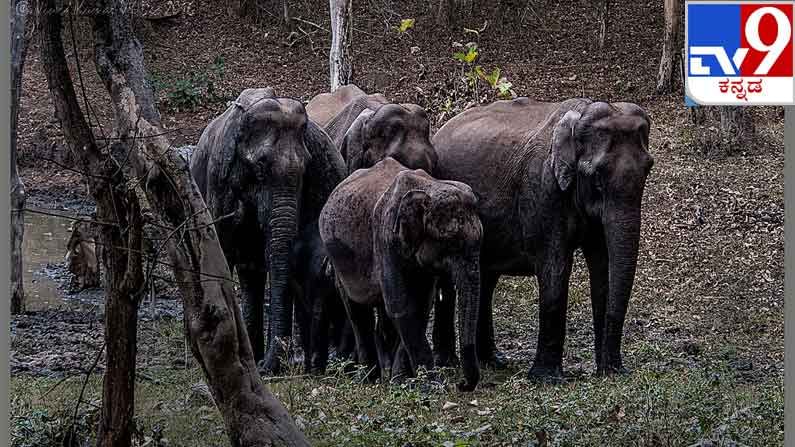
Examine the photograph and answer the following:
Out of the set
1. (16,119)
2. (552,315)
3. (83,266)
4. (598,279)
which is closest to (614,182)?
(598,279)

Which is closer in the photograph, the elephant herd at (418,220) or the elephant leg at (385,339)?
the elephant herd at (418,220)

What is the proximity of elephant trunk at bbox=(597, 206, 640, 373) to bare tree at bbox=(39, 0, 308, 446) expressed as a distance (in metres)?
4.39

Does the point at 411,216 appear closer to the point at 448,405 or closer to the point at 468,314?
the point at 468,314

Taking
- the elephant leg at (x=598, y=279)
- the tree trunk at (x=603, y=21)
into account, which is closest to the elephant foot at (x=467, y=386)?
the elephant leg at (x=598, y=279)

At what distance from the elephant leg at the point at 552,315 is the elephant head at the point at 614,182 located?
0.53 meters

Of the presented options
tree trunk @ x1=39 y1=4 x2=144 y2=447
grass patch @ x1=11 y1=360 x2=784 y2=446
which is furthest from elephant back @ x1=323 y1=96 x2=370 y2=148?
tree trunk @ x1=39 y1=4 x2=144 y2=447

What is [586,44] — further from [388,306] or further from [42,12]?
[42,12]

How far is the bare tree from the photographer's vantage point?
7.87 m

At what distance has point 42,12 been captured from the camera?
7945 mm

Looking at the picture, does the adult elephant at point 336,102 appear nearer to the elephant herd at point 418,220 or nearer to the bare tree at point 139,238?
the elephant herd at point 418,220

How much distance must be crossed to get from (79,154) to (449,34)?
935 inches

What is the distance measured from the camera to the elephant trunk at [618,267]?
468 inches

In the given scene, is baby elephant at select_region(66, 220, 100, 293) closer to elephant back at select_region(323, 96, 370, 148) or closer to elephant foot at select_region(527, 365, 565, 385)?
elephant back at select_region(323, 96, 370, 148)

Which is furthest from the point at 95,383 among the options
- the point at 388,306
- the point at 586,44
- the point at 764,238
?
the point at 586,44
